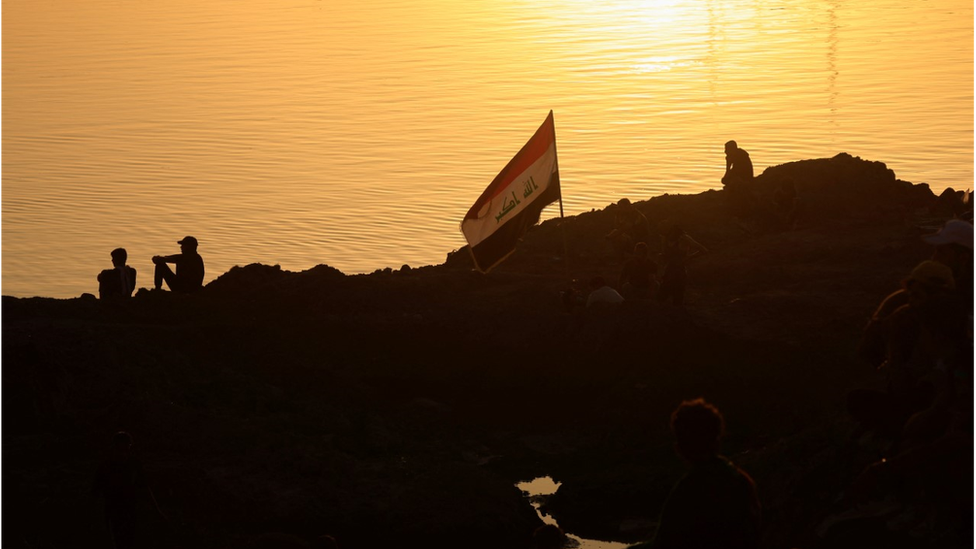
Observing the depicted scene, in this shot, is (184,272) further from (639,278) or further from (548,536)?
→ (548,536)

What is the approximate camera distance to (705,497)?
821 centimetres

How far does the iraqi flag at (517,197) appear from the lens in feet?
68.5

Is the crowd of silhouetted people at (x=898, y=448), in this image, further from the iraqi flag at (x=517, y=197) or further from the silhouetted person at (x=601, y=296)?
the iraqi flag at (x=517, y=197)

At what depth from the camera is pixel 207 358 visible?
19.9 metres

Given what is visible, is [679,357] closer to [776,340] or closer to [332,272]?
[776,340]

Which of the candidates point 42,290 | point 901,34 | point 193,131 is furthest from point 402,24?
point 42,290

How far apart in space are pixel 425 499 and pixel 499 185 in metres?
6.32

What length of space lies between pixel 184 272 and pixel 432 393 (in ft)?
15.4

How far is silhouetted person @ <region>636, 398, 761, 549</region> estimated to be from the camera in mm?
8180

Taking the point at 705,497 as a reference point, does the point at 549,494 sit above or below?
below

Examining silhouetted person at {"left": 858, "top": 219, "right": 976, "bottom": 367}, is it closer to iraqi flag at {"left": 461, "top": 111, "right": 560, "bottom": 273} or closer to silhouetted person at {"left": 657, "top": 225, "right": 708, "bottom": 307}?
silhouetted person at {"left": 657, "top": 225, "right": 708, "bottom": 307}

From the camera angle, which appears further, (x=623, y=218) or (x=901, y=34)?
(x=901, y=34)

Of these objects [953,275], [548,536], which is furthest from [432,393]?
[953,275]

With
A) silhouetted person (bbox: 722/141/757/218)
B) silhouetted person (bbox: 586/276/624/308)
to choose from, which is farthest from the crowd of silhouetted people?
silhouetted person (bbox: 722/141/757/218)
